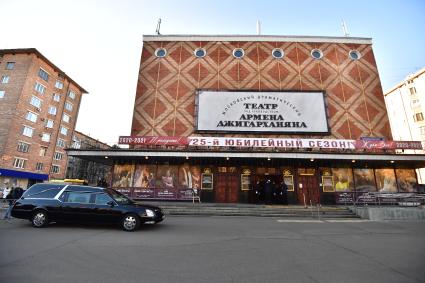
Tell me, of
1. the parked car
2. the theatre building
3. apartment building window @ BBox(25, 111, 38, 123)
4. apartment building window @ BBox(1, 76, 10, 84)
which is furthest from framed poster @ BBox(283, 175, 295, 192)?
apartment building window @ BBox(1, 76, 10, 84)

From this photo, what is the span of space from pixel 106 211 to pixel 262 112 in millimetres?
16913

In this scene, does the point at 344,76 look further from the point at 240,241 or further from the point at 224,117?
the point at 240,241

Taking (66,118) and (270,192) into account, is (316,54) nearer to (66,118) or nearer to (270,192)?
(270,192)

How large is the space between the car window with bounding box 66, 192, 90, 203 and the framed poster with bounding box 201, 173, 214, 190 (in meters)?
11.0

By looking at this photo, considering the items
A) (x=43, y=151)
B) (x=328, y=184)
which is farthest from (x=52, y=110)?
(x=328, y=184)

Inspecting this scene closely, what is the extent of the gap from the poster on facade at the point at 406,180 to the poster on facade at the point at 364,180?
2076mm

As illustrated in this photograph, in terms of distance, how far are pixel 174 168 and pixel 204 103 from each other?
7269 mm

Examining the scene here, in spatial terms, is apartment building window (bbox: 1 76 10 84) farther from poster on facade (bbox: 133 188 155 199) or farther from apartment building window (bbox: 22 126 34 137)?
poster on facade (bbox: 133 188 155 199)

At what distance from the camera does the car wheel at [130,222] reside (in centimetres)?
830

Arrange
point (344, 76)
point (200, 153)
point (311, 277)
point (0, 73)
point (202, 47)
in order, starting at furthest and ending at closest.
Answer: point (0, 73) → point (202, 47) → point (344, 76) → point (200, 153) → point (311, 277)

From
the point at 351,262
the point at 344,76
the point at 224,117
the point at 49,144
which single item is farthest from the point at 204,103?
the point at 49,144

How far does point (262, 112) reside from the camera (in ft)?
72.1

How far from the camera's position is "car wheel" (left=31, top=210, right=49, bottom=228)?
8.59 m

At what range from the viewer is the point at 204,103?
73.9 feet
